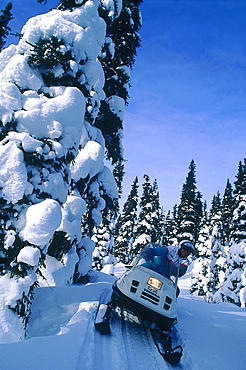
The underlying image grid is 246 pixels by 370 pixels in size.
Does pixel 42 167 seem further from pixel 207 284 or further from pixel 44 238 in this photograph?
pixel 207 284

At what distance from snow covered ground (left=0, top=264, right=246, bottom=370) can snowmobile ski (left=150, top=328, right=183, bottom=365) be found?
137mm

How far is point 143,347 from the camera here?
481cm

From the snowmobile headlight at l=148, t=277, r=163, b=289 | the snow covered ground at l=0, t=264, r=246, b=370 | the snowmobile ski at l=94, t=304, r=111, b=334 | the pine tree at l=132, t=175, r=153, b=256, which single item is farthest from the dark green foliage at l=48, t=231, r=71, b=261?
Result: the pine tree at l=132, t=175, r=153, b=256

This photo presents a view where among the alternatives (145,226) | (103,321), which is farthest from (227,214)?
(103,321)

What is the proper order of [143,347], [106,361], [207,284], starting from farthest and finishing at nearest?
[207,284], [143,347], [106,361]

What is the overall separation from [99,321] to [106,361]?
1.20 metres

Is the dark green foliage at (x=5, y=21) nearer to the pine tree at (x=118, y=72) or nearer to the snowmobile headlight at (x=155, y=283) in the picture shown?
the pine tree at (x=118, y=72)

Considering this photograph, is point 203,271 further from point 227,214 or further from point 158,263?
point 158,263

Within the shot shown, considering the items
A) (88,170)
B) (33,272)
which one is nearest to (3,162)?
(33,272)

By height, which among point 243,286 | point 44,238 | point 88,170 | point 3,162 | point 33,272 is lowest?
point 243,286

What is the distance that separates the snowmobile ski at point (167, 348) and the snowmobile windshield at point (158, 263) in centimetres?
129

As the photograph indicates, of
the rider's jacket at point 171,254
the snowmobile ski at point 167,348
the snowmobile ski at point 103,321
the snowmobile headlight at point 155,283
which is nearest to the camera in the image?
the snowmobile ski at point 167,348

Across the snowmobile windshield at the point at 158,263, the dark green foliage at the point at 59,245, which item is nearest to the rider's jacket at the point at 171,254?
the snowmobile windshield at the point at 158,263

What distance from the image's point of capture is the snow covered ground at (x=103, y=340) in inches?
121
